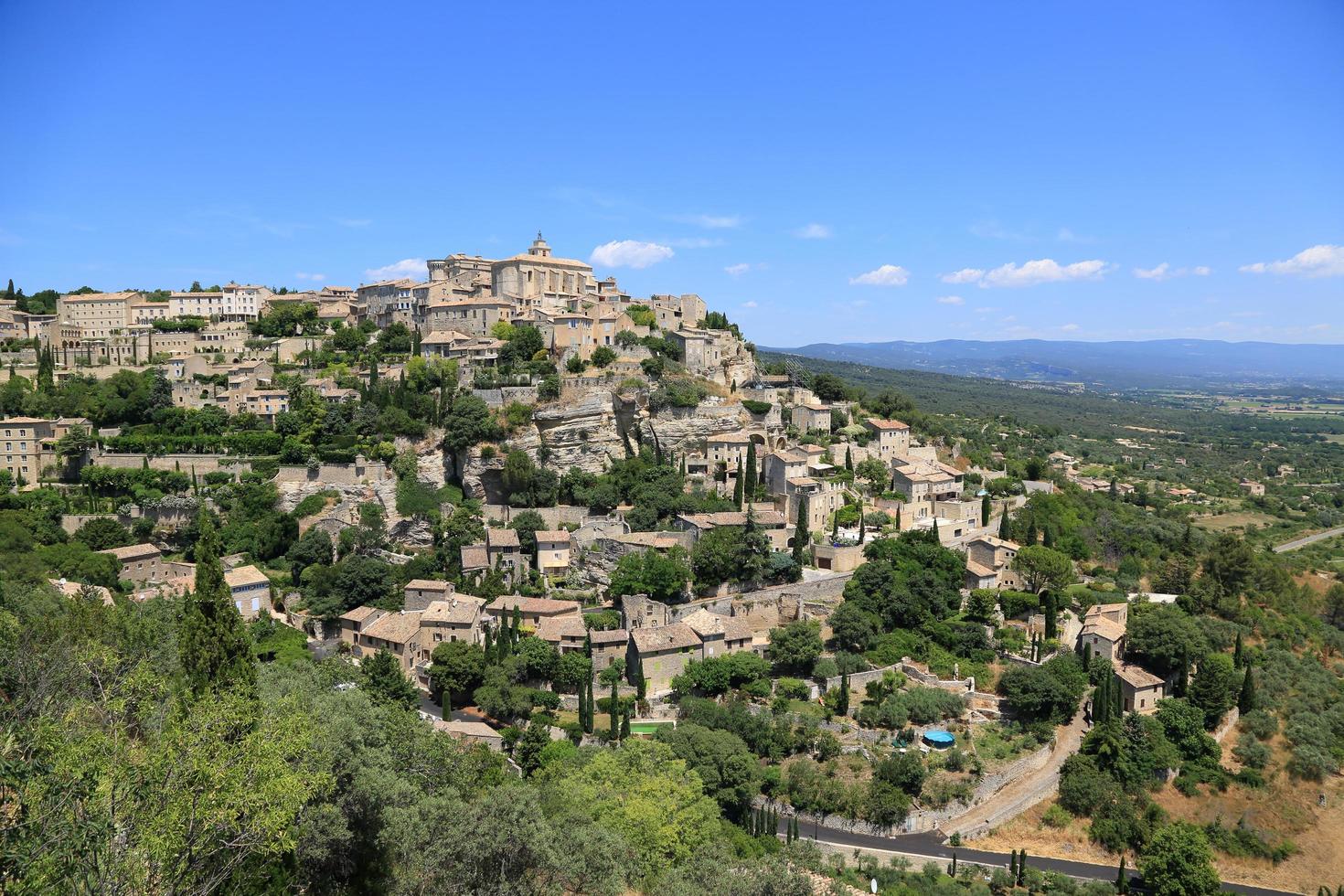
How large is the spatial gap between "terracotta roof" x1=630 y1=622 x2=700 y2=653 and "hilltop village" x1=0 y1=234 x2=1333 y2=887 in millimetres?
125

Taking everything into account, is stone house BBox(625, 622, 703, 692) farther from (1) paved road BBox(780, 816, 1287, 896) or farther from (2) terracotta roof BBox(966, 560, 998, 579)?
(2) terracotta roof BBox(966, 560, 998, 579)

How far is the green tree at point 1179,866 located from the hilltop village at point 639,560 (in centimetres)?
249

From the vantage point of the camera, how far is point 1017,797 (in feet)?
98.2

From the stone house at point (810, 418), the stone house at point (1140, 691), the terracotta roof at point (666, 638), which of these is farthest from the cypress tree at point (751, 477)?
the stone house at point (1140, 691)

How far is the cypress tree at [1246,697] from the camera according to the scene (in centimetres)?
3519

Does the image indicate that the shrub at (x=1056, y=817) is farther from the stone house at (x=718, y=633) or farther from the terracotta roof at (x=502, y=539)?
the terracotta roof at (x=502, y=539)

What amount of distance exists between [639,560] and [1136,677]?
20119mm

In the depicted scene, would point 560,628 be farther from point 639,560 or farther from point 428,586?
point 428,586

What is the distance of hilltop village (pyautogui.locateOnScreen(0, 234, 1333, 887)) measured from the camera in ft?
99.6

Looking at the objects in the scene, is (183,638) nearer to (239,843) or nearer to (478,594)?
(239,843)

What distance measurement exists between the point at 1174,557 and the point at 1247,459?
78606 mm

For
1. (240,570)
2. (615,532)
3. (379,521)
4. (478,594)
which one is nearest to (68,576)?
(240,570)

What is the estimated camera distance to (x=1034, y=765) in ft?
103

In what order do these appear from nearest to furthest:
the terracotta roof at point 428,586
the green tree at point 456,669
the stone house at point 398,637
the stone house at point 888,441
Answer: the green tree at point 456,669 → the stone house at point 398,637 → the terracotta roof at point 428,586 → the stone house at point 888,441
